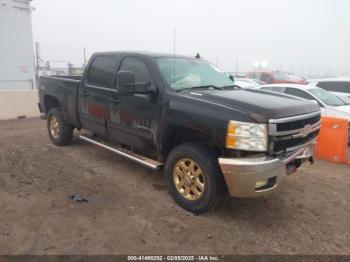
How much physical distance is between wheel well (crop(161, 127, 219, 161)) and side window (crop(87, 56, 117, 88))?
56.2 inches

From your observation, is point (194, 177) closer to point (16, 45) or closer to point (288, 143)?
point (288, 143)

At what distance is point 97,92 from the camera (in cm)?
502

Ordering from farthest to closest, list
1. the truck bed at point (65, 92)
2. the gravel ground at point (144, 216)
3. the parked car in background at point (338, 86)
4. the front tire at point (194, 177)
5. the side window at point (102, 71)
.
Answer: the parked car in background at point (338, 86) → the truck bed at point (65, 92) → the side window at point (102, 71) → the front tire at point (194, 177) → the gravel ground at point (144, 216)

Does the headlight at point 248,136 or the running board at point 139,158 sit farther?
the running board at point 139,158

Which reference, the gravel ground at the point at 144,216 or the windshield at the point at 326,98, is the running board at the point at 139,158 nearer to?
the gravel ground at the point at 144,216

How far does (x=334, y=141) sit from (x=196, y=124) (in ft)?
12.7

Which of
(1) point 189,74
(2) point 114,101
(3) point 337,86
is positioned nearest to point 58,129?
(2) point 114,101

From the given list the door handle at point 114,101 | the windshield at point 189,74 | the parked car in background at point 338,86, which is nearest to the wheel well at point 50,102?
the door handle at point 114,101

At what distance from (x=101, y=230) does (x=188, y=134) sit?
4.93 ft

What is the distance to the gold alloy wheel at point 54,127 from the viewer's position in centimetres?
646

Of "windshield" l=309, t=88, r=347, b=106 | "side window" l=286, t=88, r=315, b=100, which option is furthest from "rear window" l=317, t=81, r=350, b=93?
"side window" l=286, t=88, r=315, b=100

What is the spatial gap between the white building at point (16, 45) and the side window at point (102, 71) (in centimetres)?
916

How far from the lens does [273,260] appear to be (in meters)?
2.96

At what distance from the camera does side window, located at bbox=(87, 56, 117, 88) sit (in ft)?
16.0
